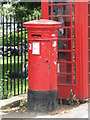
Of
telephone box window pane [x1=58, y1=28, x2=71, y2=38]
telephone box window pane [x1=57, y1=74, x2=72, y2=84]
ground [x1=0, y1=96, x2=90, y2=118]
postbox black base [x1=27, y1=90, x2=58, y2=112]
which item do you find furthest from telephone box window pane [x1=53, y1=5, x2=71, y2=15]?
ground [x1=0, y1=96, x2=90, y2=118]

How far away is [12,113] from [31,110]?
338 millimetres

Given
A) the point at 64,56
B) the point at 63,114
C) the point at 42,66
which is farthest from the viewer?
the point at 64,56

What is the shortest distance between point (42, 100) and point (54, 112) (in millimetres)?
304

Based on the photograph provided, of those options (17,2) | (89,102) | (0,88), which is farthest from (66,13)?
(17,2)

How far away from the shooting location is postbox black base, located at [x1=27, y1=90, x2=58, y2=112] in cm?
677

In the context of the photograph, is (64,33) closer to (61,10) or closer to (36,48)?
(61,10)

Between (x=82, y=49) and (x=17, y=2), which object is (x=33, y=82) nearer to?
(x=82, y=49)

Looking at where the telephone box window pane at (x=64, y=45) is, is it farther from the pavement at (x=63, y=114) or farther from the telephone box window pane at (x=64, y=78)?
the pavement at (x=63, y=114)

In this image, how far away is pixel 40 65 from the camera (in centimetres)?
673

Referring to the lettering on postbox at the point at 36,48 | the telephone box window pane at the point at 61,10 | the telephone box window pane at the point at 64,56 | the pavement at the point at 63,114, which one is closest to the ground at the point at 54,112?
the pavement at the point at 63,114

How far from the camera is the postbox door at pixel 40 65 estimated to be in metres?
6.72

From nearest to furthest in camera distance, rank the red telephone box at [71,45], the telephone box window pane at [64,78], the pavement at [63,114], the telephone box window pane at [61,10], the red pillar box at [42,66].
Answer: the pavement at [63,114]
the red pillar box at [42,66]
the red telephone box at [71,45]
the telephone box window pane at [61,10]
the telephone box window pane at [64,78]

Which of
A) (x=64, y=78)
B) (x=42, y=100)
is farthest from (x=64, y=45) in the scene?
(x=42, y=100)

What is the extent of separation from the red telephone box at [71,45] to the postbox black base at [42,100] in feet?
2.34
